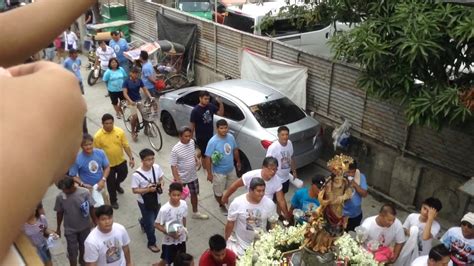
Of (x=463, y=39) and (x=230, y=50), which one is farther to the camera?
(x=230, y=50)

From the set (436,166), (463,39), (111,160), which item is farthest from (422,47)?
(111,160)

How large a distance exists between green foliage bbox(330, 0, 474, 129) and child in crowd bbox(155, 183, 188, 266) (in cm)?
319

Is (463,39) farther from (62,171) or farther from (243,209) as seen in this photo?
(62,171)

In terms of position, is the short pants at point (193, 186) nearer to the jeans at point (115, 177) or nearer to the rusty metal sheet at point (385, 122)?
the jeans at point (115, 177)

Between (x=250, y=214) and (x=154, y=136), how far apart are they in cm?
506

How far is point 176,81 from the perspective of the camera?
12.7m

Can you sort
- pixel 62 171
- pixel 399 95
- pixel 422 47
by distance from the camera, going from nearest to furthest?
pixel 62 171 → pixel 422 47 → pixel 399 95

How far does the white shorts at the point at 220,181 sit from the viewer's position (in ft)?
25.0

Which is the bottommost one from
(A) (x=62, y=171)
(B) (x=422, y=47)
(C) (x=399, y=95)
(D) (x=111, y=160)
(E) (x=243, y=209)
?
(D) (x=111, y=160)

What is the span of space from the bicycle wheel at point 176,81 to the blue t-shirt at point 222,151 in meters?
5.37

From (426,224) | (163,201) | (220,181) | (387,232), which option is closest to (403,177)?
(426,224)

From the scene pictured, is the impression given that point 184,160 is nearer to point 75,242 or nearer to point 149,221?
point 149,221

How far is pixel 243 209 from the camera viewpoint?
18.2 feet

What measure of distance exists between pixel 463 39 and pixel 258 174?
2961mm
